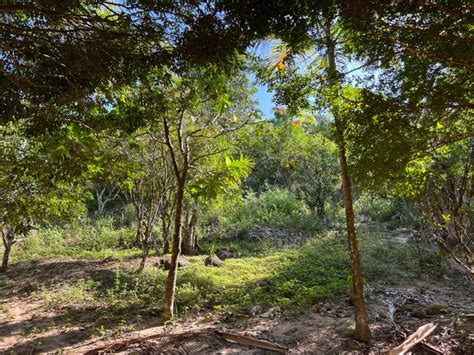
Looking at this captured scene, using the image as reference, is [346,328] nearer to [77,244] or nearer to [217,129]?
[217,129]

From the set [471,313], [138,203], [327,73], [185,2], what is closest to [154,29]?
[185,2]

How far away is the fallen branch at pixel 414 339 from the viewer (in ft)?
11.0

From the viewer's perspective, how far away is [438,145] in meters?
2.97

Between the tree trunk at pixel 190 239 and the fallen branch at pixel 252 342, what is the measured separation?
5249 millimetres

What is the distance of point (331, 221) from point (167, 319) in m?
9.31

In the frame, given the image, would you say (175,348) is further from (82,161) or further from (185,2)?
(185,2)

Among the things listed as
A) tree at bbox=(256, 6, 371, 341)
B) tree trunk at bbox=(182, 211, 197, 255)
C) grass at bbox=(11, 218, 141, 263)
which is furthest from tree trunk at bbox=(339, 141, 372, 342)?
grass at bbox=(11, 218, 141, 263)

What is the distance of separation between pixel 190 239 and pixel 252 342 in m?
5.73

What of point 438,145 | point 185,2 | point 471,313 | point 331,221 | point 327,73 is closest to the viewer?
point 185,2

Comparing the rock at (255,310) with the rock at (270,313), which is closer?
the rock at (270,313)

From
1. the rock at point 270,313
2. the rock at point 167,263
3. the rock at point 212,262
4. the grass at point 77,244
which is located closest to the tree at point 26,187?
the rock at point 270,313

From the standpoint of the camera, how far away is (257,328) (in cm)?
419

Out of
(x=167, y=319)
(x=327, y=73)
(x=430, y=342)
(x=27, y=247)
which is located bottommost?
(x=430, y=342)

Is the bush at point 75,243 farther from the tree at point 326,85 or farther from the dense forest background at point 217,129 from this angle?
the tree at point 326,85
